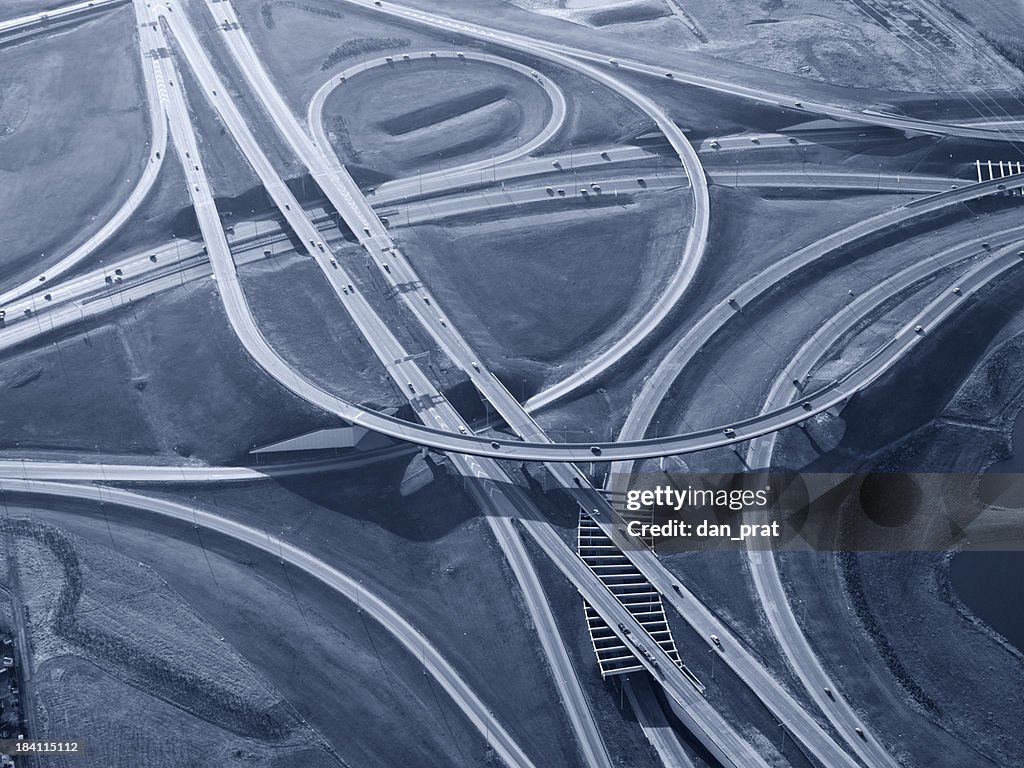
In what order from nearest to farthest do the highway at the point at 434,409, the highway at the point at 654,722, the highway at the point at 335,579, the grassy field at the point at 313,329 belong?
the highway at the point at 654,722 < the highway at the point at 335,579 < the highway at the point at 434,409 < the grassy field at the point at 313,329

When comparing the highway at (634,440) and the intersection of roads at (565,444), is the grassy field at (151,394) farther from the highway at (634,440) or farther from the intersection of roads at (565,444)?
the highway at (634,440)

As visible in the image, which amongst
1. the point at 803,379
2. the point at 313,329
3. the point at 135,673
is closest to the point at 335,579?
the point at 135,673

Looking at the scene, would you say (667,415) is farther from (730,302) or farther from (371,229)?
(371,229)

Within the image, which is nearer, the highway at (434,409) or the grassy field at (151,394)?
the highway at (434,409)

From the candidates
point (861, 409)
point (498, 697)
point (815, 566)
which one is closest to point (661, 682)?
point (498, 697)

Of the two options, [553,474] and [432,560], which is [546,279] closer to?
[553,474]

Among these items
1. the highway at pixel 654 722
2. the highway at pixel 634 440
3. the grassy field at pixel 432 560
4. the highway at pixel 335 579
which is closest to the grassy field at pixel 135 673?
the highway at pixel 335 579

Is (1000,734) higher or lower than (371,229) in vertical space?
lower
